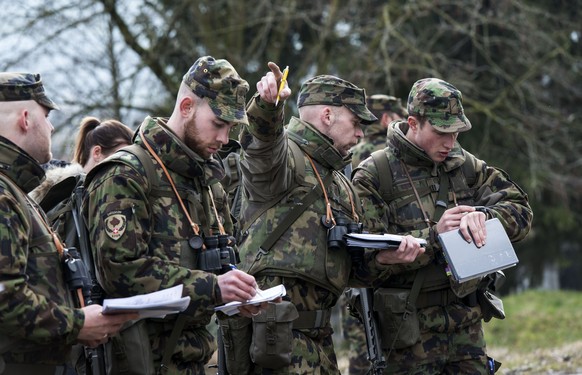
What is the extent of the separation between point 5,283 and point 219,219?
4.69 feet

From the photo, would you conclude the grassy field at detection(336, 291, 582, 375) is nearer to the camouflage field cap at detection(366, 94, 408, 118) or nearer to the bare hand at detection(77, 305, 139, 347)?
the camouflage field cap at detection(366, 94, 408, 118)

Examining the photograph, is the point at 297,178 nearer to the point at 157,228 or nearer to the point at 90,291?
the point at 157,228

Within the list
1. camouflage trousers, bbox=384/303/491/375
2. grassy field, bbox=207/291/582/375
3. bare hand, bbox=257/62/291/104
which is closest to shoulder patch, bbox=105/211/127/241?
bare hand, bbox=257/62/291/104

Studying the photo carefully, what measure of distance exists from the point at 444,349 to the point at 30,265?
2950 mm

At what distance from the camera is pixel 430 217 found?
6.70m


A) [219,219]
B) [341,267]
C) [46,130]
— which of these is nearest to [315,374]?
[341,267]

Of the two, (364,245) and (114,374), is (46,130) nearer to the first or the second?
(114,374)

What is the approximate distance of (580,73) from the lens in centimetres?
1873

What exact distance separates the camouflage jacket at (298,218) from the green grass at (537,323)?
8.42 m

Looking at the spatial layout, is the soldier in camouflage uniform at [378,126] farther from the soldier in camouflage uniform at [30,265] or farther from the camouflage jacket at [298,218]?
the soldier in camouflage uniform at [30,265]

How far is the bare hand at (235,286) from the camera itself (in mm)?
4891

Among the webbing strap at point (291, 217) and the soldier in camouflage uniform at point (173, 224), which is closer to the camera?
the soldier in camouflage uniform at point (173, 224)

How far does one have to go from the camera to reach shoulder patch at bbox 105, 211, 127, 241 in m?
4.84

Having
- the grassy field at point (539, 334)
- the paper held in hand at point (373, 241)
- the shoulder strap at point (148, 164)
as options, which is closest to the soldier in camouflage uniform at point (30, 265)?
the shoulder strap at point (148, 164)
